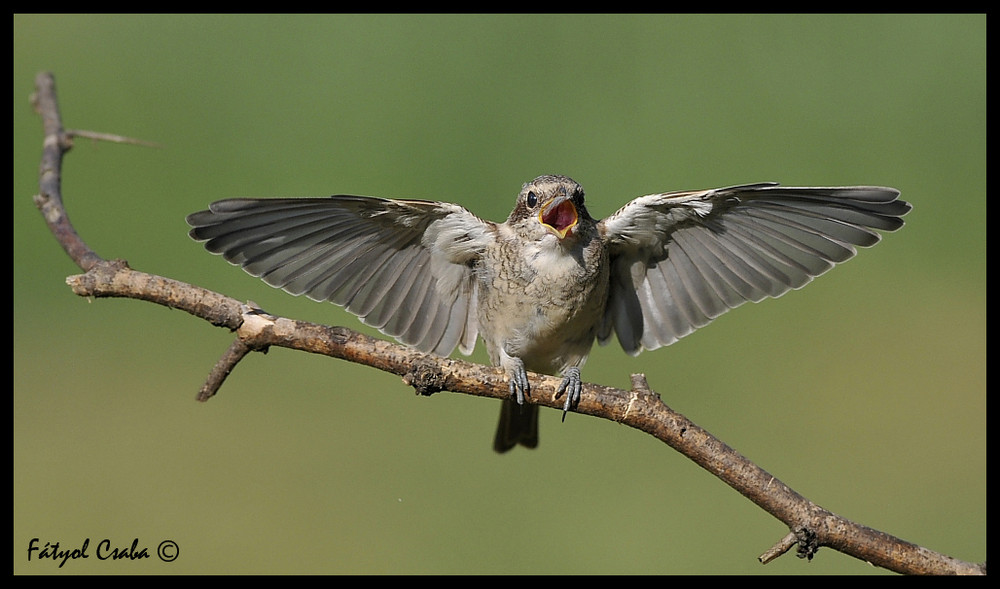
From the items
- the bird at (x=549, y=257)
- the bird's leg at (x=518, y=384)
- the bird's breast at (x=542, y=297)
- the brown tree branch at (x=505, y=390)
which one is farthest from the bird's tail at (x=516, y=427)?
the brown tree branch at (x=505, y=390)

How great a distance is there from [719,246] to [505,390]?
5.51 feet

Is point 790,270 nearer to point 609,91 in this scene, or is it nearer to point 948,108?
point 609,91

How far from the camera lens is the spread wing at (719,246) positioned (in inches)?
194

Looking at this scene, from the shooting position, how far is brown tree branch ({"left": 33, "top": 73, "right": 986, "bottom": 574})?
4.02m

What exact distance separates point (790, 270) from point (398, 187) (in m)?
4.57

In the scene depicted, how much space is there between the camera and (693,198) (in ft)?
16.4

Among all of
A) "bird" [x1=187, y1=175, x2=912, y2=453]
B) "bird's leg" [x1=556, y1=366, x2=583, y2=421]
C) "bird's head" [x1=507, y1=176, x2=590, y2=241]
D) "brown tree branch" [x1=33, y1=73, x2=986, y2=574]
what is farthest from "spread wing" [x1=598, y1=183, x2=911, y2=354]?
"brown tree branch" [x1=33, y1=73, x2=986, y2=574]

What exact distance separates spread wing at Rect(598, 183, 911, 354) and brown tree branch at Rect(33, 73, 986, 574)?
1236 millimetres

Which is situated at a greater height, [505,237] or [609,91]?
[609,91]

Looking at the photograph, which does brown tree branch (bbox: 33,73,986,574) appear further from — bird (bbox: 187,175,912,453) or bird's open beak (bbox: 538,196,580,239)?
bird's open beak (bbox: 538,196,580,239)

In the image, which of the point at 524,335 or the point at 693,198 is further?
the point at 524,335

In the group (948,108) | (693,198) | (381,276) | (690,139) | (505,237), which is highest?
(948,108)

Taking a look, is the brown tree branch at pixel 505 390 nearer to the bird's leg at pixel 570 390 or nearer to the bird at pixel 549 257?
the bird's leg at pixel 570 390

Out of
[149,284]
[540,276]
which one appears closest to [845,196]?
[540,276]
